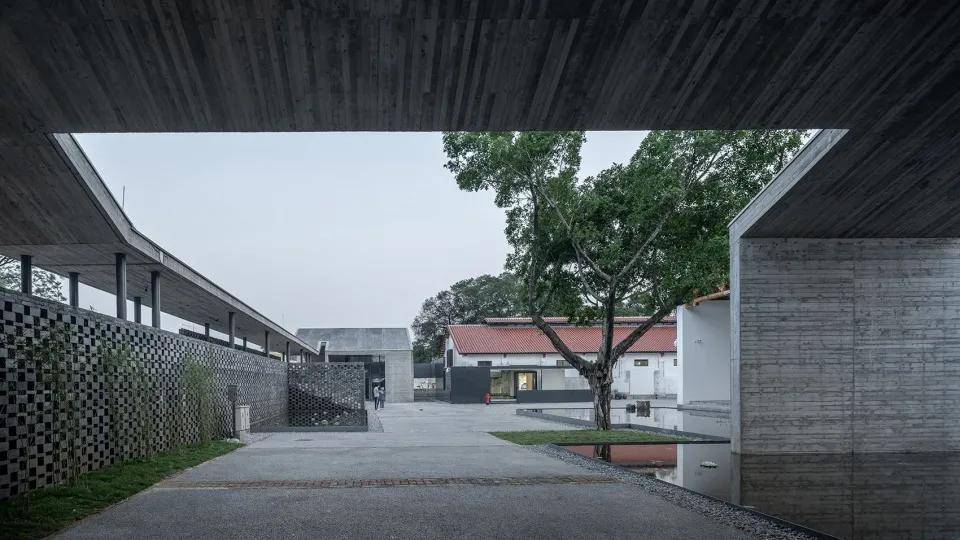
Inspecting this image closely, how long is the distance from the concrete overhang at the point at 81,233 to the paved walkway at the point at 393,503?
3118 millimetres

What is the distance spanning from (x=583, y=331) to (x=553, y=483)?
33.2 m

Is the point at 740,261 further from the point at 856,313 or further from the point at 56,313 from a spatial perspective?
the point at 56,313

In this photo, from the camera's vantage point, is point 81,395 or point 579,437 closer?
point 81,395

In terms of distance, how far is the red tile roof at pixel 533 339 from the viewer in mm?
38656

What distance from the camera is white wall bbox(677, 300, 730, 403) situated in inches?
1040

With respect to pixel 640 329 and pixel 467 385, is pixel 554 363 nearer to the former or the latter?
pixel 467 385

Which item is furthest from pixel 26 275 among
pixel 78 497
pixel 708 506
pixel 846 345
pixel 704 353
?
pixel 704 353

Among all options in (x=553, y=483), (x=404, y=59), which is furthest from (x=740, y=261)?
(x=404, y=59)

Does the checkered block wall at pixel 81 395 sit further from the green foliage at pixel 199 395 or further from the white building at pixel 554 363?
A: the white building at pixel 554 363

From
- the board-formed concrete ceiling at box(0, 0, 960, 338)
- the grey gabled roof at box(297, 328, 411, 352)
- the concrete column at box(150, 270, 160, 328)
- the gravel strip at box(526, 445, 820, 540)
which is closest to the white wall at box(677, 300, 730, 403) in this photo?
the gravel strip at box(526, 445, 820, 540)

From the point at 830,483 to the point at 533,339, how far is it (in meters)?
30.9

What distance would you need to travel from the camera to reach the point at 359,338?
143ft

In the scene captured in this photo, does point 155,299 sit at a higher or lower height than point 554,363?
higher

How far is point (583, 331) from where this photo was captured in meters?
40.8
